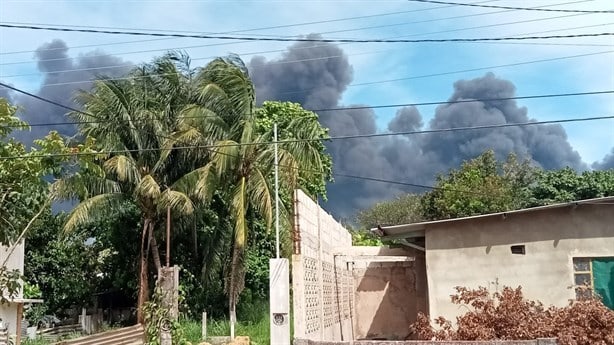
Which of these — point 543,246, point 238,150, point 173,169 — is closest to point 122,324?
point 173,169

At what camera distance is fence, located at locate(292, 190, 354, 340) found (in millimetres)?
11648

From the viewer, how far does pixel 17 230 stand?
10688mm

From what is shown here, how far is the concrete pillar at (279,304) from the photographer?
11.6 m

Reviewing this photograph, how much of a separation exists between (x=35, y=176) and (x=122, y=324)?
15040 mm

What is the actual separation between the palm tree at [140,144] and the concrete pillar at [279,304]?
8985 mm

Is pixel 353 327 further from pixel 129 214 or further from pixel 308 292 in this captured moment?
pixel 129 214

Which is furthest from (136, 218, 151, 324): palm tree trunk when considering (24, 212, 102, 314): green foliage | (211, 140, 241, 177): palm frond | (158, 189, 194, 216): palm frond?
(211, 140, 241, 177): palm frond

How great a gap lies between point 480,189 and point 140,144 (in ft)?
61.0

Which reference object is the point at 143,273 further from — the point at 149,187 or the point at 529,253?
the point at 529,253

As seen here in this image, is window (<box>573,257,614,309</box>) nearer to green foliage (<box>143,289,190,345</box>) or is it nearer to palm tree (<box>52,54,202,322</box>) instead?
green foliage (<box>143,289,190,345</box>)

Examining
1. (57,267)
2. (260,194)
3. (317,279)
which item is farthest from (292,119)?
(317,279)

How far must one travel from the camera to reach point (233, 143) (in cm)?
1872

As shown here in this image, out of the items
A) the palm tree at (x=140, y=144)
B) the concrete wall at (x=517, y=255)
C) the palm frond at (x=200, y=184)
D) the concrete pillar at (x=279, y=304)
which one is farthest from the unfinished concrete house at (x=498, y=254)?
the palm tree at (x=140, y=144)

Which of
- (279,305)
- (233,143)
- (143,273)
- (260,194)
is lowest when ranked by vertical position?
(279,305)
